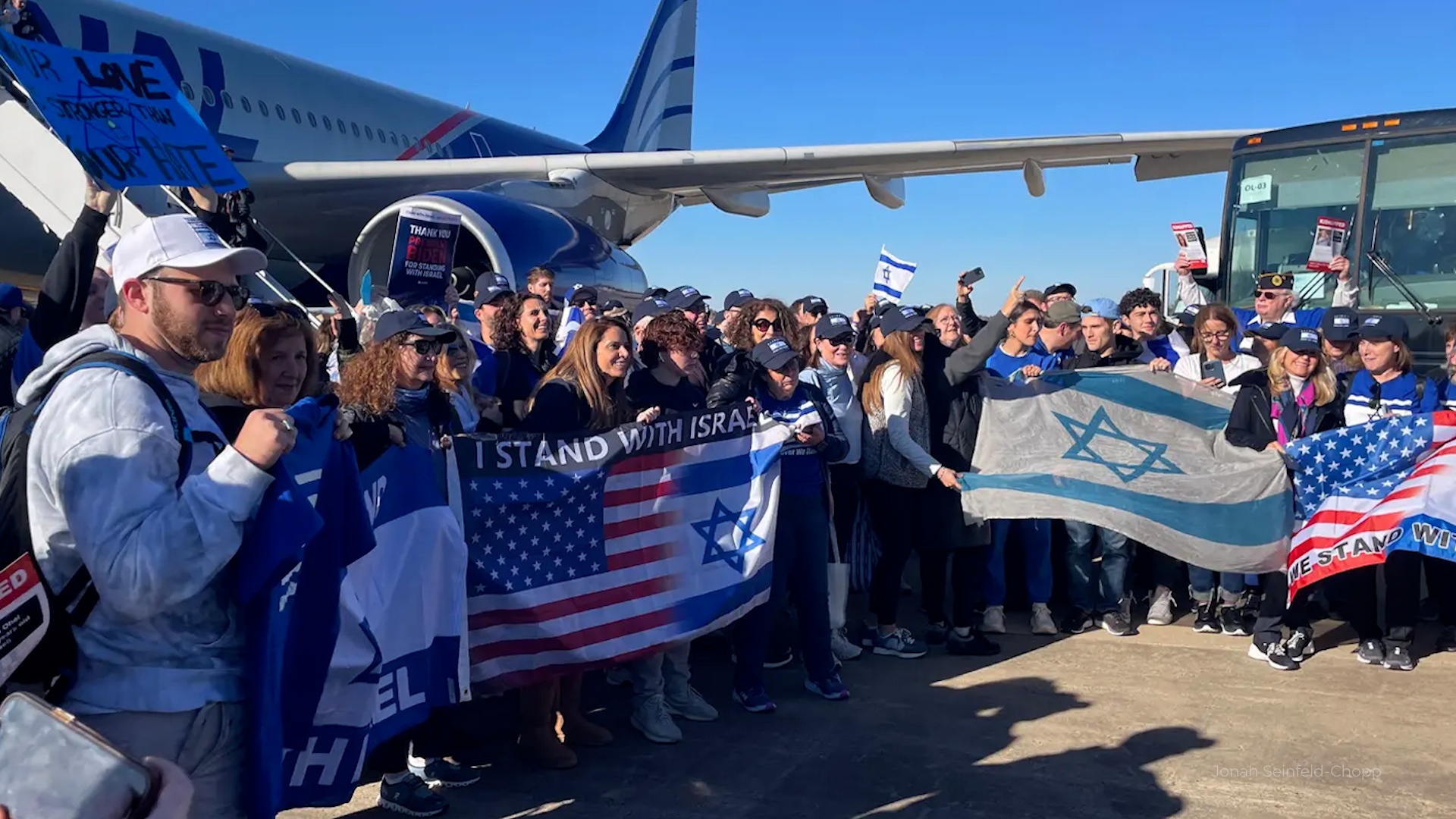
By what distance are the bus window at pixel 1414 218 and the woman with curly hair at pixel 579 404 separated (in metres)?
7.27

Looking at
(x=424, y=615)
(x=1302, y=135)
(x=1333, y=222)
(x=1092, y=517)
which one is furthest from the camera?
(x=1302, y=135)

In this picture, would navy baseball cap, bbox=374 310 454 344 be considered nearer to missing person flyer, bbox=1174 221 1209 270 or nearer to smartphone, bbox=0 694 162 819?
smartphone, bbox=0 694 162 819

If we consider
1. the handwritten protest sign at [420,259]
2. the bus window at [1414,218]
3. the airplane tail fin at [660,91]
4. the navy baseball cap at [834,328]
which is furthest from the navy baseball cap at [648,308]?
the airplane tail fin at [660,91]

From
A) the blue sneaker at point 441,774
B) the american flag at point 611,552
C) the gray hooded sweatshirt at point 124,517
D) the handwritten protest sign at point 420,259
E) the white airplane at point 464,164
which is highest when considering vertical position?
the white airplane at point 464,164

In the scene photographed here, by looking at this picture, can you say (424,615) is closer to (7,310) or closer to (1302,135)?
(7,310)

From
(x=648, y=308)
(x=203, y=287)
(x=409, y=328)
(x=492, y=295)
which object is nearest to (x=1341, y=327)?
(x=648, y=308)

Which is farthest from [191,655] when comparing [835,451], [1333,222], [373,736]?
[1333,222]

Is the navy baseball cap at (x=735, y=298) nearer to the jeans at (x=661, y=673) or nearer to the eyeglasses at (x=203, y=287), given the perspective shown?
the jeans at (x=661, y=673)

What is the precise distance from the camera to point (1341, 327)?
21.1ft

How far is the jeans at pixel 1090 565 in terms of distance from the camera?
21.2ft

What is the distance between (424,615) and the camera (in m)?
4.05

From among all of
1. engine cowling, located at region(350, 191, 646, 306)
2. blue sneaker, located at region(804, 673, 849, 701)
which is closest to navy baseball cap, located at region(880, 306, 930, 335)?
blue sneaker, located at region(804, 673, 849, 701)

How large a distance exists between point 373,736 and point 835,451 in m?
2.52

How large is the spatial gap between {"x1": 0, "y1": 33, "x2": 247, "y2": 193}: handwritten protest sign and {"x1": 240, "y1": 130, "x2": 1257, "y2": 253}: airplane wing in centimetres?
800
